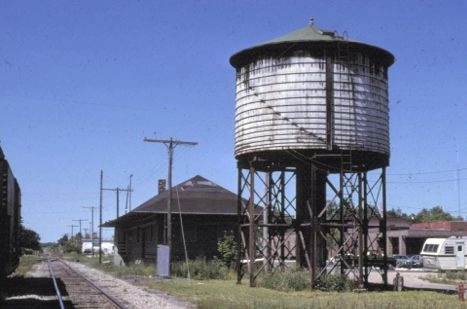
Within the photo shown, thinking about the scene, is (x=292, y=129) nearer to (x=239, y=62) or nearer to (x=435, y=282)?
(x=239, y=62)

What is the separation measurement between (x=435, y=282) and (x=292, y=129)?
15.2m

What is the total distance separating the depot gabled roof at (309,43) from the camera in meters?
25.1

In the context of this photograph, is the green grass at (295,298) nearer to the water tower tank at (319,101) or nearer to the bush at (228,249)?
the water tower tank at (319,101)

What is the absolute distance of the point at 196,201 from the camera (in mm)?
42062

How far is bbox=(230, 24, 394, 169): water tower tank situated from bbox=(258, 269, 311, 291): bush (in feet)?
13.5

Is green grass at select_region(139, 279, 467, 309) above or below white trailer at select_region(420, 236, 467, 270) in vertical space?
below

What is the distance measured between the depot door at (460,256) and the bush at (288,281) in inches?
904

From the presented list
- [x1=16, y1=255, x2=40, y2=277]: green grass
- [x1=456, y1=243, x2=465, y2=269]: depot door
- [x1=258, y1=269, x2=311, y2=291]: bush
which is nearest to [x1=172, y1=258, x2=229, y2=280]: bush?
[x1=258, y1=269, x2=311, y2=291]: bush

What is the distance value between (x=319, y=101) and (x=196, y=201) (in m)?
18.7

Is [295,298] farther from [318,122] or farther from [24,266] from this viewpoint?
[24,266]

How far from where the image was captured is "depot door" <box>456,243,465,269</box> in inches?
1777

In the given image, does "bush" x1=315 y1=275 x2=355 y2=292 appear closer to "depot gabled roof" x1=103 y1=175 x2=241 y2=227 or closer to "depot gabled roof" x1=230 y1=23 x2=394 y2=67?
"depot gabled roof" x1=230 y1=23 x2=394 y2=67

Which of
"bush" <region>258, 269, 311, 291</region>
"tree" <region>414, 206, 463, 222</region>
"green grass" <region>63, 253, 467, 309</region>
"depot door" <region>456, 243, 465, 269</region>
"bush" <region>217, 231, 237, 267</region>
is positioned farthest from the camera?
"tree" <region>414, 206, 463, 222</region>

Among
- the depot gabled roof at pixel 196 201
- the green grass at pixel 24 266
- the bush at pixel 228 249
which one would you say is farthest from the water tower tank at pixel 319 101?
the green grass at pixel 24 266
